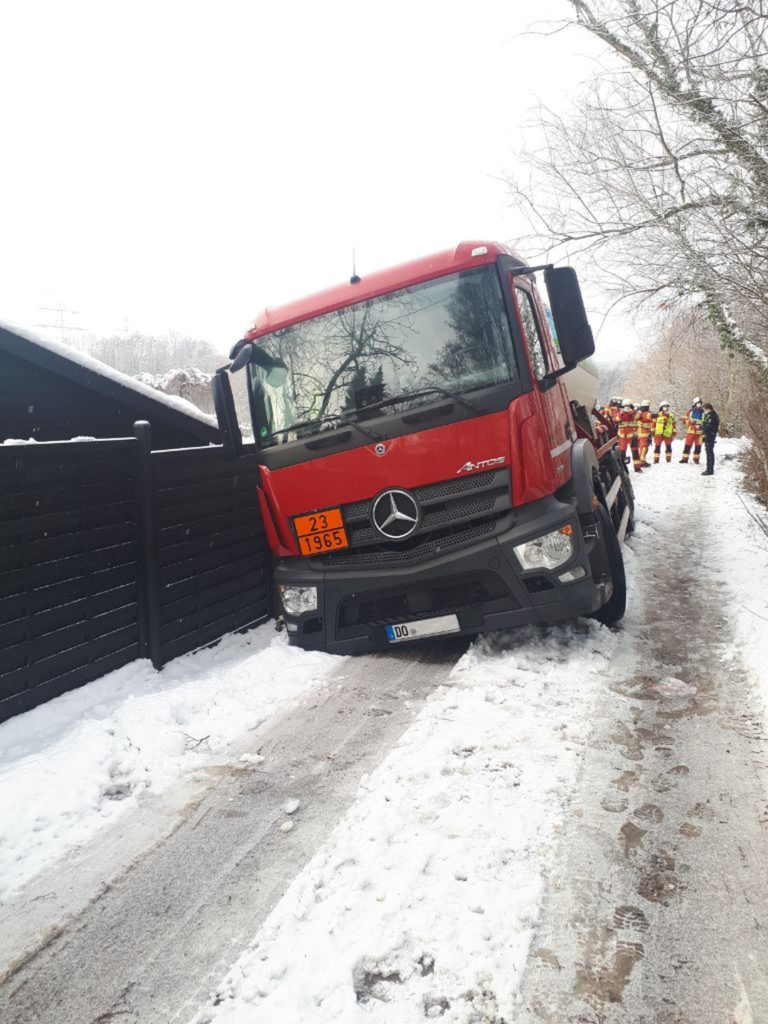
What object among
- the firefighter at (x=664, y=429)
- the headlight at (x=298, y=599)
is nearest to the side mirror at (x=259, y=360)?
the headlight at (x=298, y=599)

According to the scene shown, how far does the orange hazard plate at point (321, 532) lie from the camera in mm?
4535


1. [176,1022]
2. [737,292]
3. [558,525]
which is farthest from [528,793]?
[737,292]

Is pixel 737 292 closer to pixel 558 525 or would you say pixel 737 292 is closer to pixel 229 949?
pixel 558 525

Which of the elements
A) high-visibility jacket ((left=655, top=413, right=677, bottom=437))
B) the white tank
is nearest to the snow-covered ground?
the white tank

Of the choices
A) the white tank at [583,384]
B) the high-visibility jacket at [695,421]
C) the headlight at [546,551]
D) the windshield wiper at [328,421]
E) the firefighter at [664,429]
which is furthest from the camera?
the firefighter at [664,429]

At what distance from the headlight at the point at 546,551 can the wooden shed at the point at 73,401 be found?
5.72 m

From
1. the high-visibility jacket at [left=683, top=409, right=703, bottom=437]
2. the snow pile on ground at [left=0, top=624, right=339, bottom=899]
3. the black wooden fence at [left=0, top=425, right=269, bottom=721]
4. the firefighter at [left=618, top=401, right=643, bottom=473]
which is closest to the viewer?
the snow pile on ground at [left=0, top=624, right=339, bottom=899]

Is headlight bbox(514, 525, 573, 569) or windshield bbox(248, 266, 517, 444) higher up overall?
windshield bbox(248, 266, 517, 444)

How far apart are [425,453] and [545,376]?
1.08 metres

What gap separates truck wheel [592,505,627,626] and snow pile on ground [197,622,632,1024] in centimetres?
147

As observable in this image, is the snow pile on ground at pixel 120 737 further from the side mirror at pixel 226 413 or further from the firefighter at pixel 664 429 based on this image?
the firefighter at pixel 664 429

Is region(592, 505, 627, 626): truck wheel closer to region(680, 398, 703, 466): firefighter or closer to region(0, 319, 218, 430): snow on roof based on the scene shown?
region(0, 319, 218, 430): snow on roof

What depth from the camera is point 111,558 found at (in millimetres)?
4707

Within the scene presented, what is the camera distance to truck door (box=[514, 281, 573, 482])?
14.4 feet
